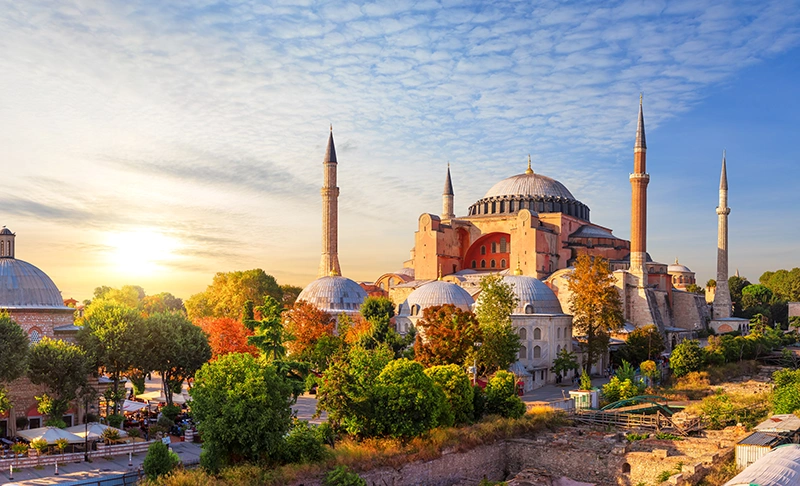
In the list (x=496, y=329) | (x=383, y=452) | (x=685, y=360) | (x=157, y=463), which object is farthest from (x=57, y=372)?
(x=685, y=360)

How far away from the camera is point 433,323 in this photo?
82.9 ft

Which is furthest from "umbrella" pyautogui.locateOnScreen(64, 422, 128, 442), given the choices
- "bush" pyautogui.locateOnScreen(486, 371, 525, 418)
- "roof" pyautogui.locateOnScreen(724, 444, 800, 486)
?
"roof" pyautogui.locateOnScreen(724, 444, 800, 486)

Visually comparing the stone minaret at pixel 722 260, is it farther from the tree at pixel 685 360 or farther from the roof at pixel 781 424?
the roof at pixel 781 424

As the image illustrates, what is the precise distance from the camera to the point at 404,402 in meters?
17.1

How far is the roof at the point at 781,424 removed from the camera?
18969mm

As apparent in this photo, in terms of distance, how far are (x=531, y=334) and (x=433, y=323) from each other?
9425mm

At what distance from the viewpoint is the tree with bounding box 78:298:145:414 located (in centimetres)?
2102

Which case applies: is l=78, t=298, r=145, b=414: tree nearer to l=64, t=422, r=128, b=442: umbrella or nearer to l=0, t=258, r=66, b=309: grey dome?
l=0, t=258, r=66, b=309: grey dome

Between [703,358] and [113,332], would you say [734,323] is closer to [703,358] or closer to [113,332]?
[703,358]

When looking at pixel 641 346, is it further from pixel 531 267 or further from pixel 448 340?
pixel 448 340

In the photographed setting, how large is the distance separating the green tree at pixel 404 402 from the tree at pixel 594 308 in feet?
57.6

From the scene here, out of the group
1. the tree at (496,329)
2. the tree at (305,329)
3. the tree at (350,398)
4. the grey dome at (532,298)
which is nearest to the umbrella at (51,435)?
the tree at (350,398)

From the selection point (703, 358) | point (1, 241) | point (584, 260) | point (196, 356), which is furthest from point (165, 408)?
point (703, 358)

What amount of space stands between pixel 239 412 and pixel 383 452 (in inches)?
161
